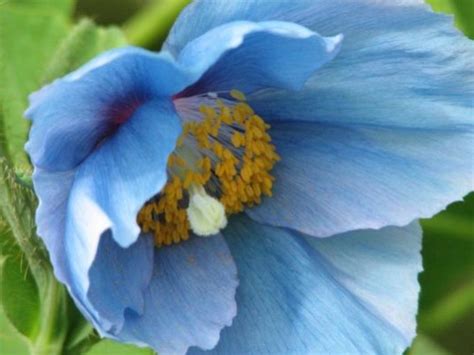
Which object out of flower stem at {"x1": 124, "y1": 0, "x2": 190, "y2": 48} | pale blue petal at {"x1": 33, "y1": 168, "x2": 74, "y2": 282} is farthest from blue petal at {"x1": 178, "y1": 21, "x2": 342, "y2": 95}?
flower stem at {"x1": 124, "y1": 0, "x2": 190, "y2": 48}

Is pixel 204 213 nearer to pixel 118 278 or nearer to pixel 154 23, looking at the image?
pixel 118 278

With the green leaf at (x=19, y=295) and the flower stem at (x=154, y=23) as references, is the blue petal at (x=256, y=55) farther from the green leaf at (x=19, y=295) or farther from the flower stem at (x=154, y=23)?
the flower stem at (x=154, y=23)

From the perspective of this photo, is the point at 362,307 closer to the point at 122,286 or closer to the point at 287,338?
the point at 287,338

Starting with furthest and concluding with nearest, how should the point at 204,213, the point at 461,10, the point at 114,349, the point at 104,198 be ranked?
1. the point at 461,10
2. the point at 114,349
3. the point at 204,213
4. the point at 104,198

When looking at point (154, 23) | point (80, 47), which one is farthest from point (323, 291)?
point (154, 23)

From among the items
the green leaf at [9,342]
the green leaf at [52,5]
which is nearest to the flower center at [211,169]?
the green leaf at [9,342]

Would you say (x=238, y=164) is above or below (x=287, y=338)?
above

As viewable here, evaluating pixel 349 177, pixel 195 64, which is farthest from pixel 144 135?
pixel 349 177
